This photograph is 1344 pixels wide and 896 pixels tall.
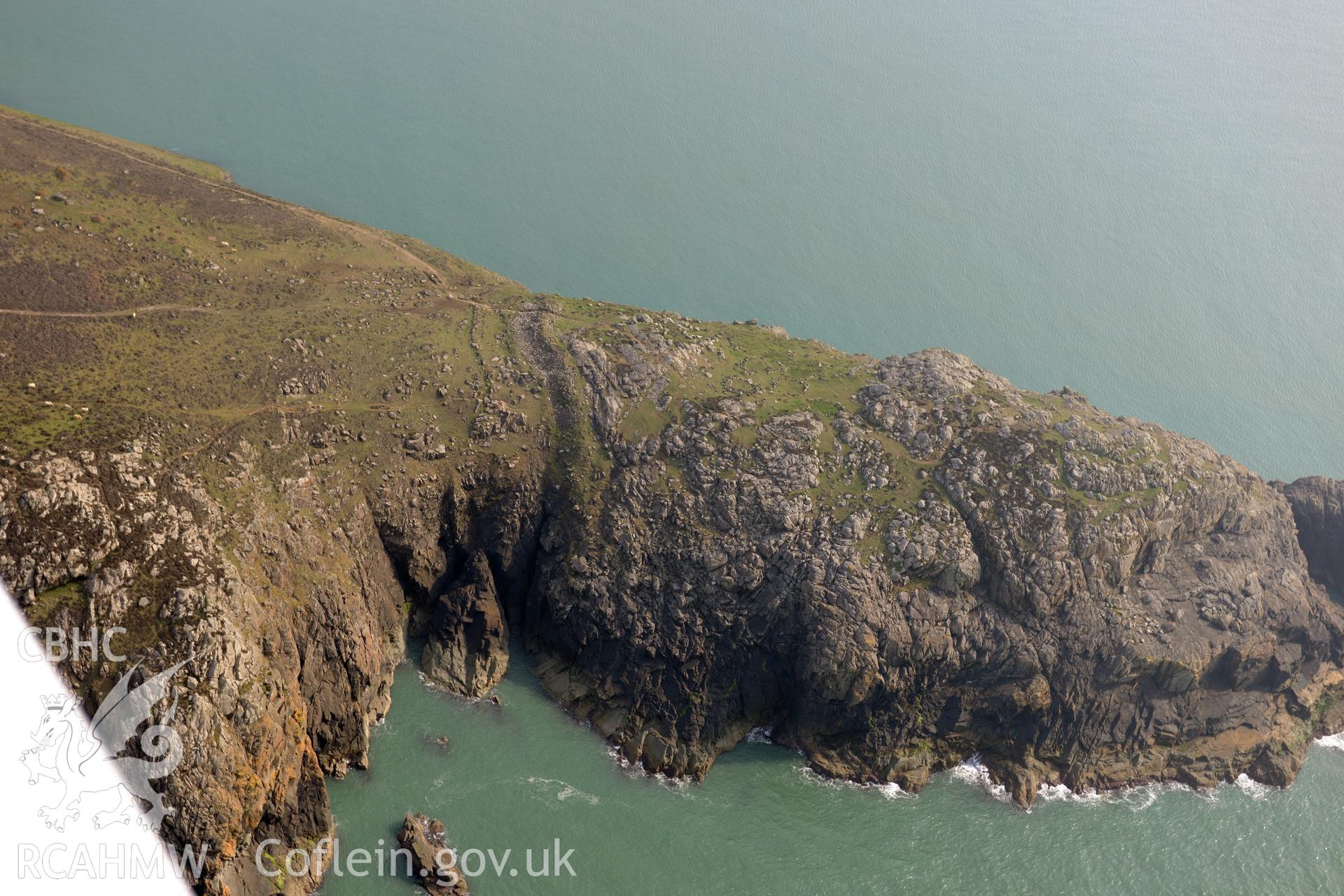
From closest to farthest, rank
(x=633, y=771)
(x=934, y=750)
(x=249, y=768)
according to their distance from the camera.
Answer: (x=249, y=768)
(x=633, y=771)
(x=934, y=750)

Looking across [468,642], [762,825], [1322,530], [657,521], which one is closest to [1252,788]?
[1322,530]

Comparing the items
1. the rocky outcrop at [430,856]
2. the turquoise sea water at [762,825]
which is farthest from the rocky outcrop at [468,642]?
the rocky outcrop at [430,856]

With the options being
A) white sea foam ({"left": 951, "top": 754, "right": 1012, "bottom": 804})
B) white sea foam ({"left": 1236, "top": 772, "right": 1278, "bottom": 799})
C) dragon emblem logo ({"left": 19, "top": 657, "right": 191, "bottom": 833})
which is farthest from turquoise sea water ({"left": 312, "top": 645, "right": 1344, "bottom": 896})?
dragon emblem logo ({"left": 19, "top": 657, "right": 191, "bottom": 833})

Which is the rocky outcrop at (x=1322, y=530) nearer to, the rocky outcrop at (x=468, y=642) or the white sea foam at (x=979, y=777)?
the white sea foam at (x=979, y=777)

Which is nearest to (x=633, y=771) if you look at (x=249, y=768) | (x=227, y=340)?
(x=249, y=768)

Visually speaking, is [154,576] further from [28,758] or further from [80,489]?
[28,758]

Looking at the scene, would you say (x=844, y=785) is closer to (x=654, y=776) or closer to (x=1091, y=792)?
(x=654, y=776)

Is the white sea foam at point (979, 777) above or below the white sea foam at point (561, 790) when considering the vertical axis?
above
